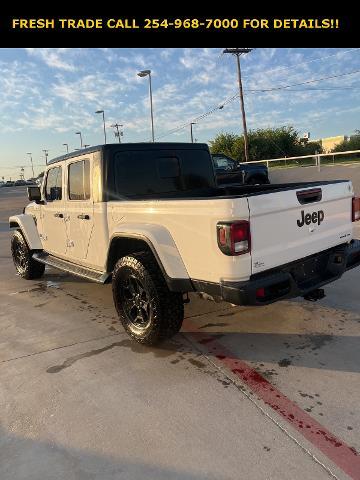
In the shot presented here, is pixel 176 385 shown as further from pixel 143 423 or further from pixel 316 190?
pixel 316 190

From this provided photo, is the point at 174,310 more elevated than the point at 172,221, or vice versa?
the point at 172,221

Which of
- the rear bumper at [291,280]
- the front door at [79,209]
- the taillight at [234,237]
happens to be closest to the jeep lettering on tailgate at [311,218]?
the rear bumper at [291,280]

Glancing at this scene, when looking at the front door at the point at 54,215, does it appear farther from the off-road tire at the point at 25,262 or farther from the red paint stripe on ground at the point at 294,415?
the red paint stripe on ground at the point at 294,415

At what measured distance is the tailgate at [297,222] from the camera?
3.04m

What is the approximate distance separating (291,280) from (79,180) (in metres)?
2.71

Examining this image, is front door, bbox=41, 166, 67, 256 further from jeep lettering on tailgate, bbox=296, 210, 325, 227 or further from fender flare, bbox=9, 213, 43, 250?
jeep lettering on tailgate, bbox=296, 210, 325, 227

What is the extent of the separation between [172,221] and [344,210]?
1759 mm

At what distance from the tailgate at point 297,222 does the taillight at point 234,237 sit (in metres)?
0.06

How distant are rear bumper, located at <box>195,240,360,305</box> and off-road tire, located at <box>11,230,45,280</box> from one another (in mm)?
3990

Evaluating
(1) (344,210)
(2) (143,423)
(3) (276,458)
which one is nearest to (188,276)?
(2) (143,423)

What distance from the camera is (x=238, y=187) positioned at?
197 inches

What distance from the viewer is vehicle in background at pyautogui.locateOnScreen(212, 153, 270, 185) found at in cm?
1594

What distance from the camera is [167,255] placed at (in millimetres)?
3410

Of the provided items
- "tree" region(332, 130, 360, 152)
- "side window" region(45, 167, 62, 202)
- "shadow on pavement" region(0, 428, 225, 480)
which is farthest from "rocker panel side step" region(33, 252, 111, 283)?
"tree" region(332, 130, 360, 152)
